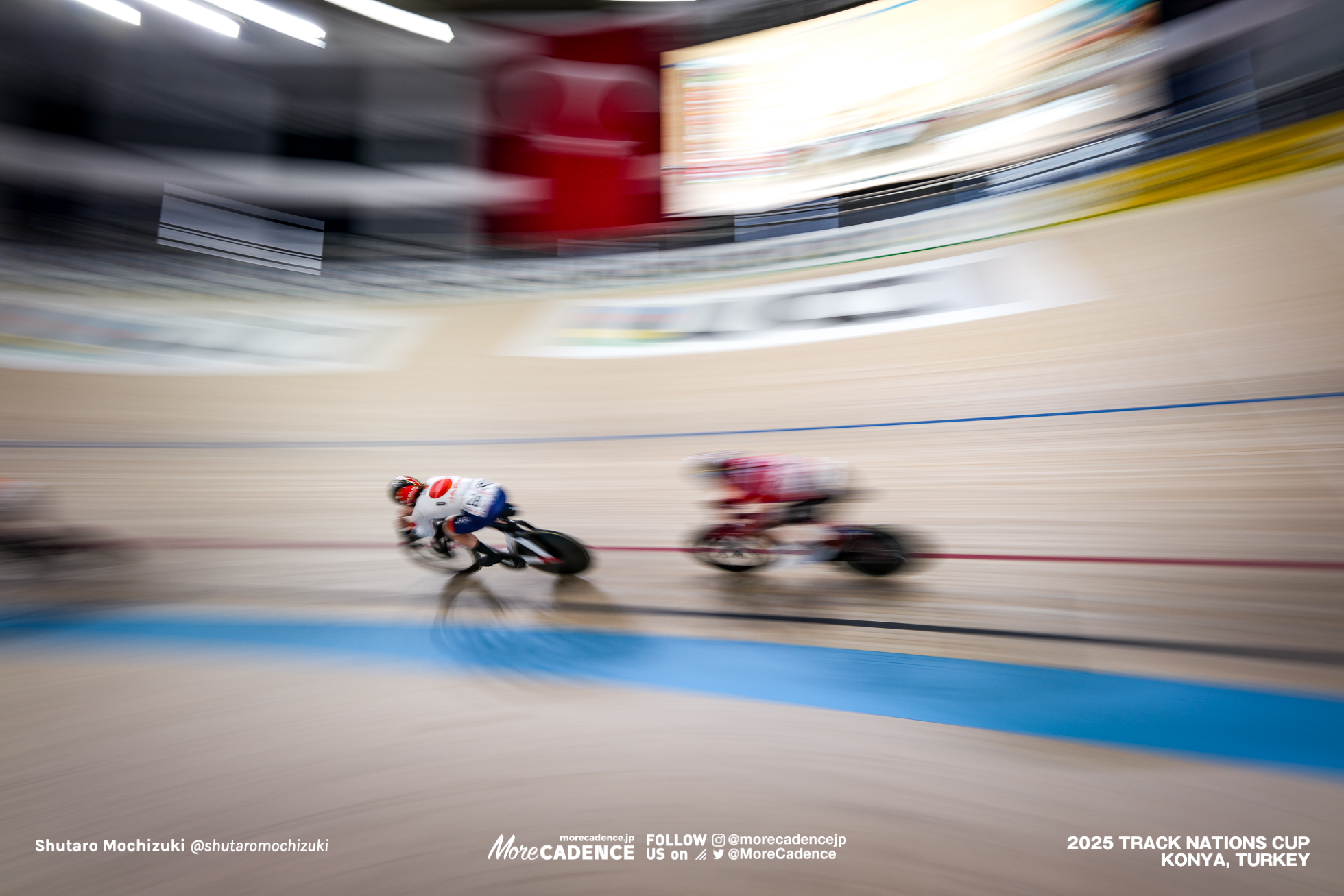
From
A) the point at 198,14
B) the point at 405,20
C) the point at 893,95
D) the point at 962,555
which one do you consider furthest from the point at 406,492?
the point at 198,14

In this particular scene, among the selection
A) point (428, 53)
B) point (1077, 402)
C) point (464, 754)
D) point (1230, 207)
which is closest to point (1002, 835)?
point (464, 754)

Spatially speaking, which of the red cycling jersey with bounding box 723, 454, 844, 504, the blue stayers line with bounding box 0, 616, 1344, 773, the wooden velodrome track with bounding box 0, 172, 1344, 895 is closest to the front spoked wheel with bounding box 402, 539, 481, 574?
the wooden velodrome track with bounding box 0, 172, 1344, 895

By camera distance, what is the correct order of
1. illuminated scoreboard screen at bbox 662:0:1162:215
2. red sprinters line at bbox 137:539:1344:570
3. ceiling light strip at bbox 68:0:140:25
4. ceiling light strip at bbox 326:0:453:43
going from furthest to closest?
ceiling light strip at bbox 326:0:453:43 < ceiling light strip at bbox 68:0:140:25 < illuminated scoreboard screen at bbox 662:0:1162:215 < red sprinters line at bbox 137:539:1344:570

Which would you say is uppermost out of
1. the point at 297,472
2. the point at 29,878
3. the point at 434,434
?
the point at 434,434

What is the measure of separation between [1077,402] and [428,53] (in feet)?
30.4

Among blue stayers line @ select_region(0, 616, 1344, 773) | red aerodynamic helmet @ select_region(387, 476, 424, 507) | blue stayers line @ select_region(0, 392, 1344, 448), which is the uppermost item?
blue stayers line @ select_region(0, 392, 1344, 448)

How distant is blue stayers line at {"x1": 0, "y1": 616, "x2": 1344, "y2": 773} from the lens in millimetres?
1286

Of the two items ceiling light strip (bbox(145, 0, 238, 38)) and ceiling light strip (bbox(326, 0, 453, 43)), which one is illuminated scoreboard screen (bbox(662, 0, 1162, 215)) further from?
ceiling light strip (bbox(145, 0, 238, 38))

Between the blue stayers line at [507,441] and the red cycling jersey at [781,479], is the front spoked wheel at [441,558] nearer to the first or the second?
the red cycling jersey at [781,479]

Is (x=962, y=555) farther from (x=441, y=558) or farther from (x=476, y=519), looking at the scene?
(x=441, y=558)

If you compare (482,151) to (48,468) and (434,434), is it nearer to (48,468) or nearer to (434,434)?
(434,434)

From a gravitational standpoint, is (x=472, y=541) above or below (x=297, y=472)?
below

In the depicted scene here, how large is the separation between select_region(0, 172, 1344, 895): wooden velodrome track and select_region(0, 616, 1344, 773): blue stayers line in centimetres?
7

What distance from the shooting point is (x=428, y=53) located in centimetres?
829
